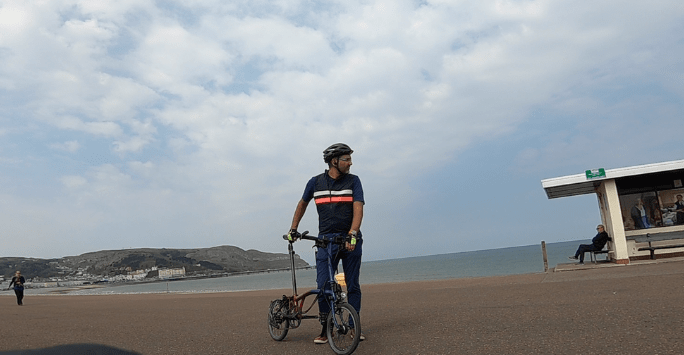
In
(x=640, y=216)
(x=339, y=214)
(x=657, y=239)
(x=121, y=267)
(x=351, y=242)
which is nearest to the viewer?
Result: (x=351, y=242)

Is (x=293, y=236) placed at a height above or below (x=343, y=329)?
above

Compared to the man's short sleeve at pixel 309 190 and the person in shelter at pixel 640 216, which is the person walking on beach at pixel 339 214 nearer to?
the man's short sleeve at pixel 309 190

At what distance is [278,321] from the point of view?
19.3ft

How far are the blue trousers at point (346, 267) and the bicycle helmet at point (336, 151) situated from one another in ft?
2.77

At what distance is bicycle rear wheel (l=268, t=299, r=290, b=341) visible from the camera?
5.83 meters

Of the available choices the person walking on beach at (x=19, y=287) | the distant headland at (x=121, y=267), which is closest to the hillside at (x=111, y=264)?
the distant headland at (x=121, y=267)

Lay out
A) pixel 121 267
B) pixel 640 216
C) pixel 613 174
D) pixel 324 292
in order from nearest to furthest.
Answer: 1. pixel 324 292
2. pixel 613 174
3. pixel 640 216
4. pixel 121 267

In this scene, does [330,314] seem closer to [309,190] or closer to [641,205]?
[309,190]

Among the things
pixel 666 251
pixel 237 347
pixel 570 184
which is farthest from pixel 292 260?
pixel 666 251

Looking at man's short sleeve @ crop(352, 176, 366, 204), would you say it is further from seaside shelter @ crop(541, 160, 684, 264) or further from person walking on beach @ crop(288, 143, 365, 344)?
seaside shelter @ crop(541, 160, 684, 264)

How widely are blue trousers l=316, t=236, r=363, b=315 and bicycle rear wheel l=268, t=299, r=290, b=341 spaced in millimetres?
553

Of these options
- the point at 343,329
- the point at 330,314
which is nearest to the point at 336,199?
the point at 330,314

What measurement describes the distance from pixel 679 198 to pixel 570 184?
3.30 m

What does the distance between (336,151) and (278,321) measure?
1845mm
